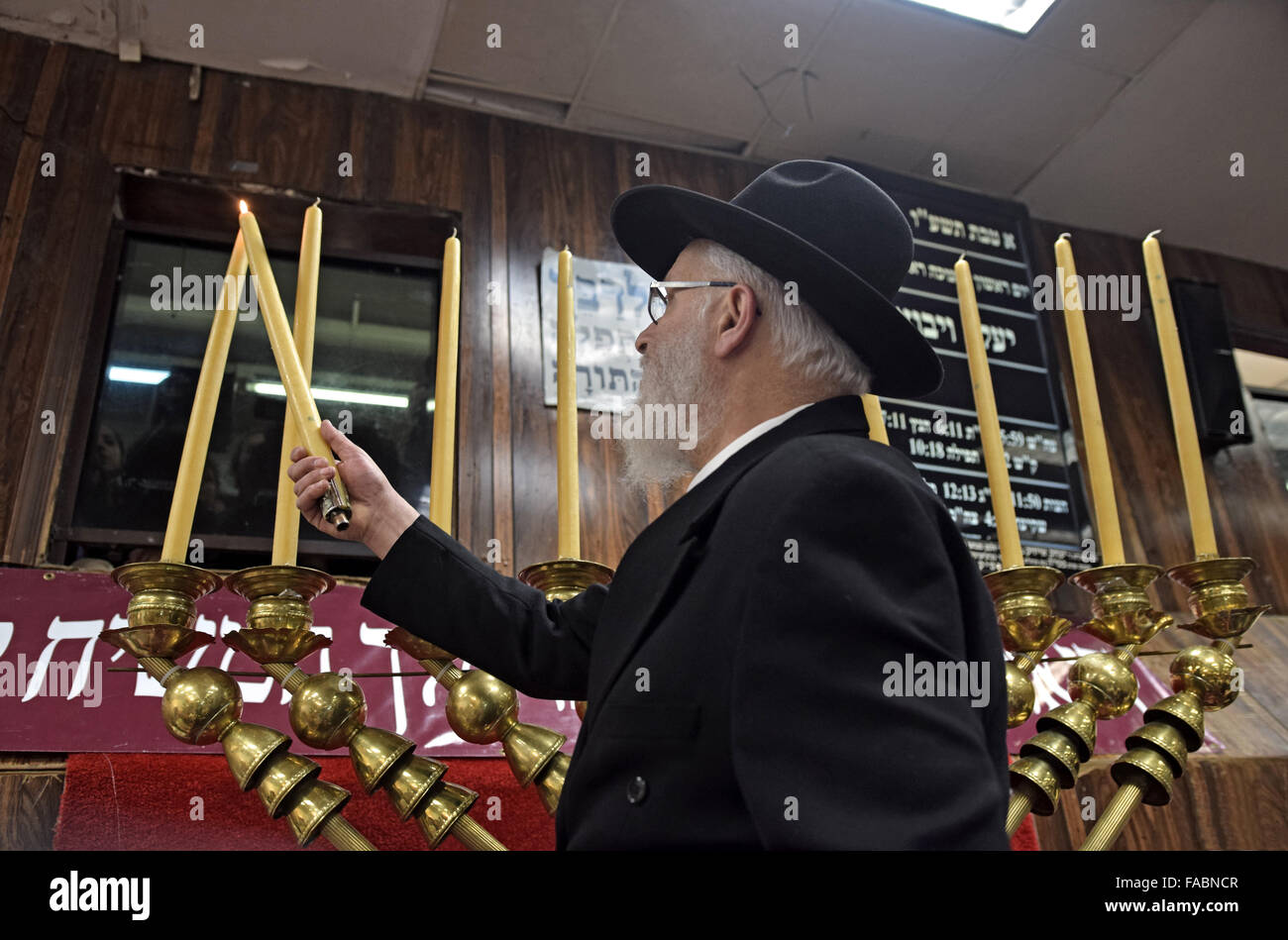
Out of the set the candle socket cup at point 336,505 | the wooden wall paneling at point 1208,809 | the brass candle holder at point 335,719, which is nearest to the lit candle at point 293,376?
the candle socket cup at point 336,505

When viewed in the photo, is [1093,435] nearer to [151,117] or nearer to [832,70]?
[832,70]

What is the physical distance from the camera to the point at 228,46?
2150mm

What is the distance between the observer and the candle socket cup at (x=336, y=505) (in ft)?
2.82

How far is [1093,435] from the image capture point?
108 cm

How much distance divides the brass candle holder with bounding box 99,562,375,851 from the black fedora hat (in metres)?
0.58

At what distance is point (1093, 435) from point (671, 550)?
555 millimetres

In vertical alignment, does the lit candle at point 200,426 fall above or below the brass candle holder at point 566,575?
above

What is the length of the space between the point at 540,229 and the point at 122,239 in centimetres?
89

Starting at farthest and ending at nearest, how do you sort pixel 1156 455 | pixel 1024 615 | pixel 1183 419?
pixel 1156 455 < pixel 1183 419 < pixel 1024 615

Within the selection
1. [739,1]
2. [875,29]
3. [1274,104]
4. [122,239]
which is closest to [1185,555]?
[1274,104]

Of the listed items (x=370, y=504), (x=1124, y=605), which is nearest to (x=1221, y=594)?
(x=1124, y=605)

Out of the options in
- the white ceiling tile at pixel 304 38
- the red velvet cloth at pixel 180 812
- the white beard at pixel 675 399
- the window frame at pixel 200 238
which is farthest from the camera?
the white ceiling tile at pixel 304 38

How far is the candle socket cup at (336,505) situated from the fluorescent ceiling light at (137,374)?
4.37 ft

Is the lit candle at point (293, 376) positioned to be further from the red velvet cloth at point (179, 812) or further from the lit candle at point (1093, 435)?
the lit candle at point (1093, 435)
